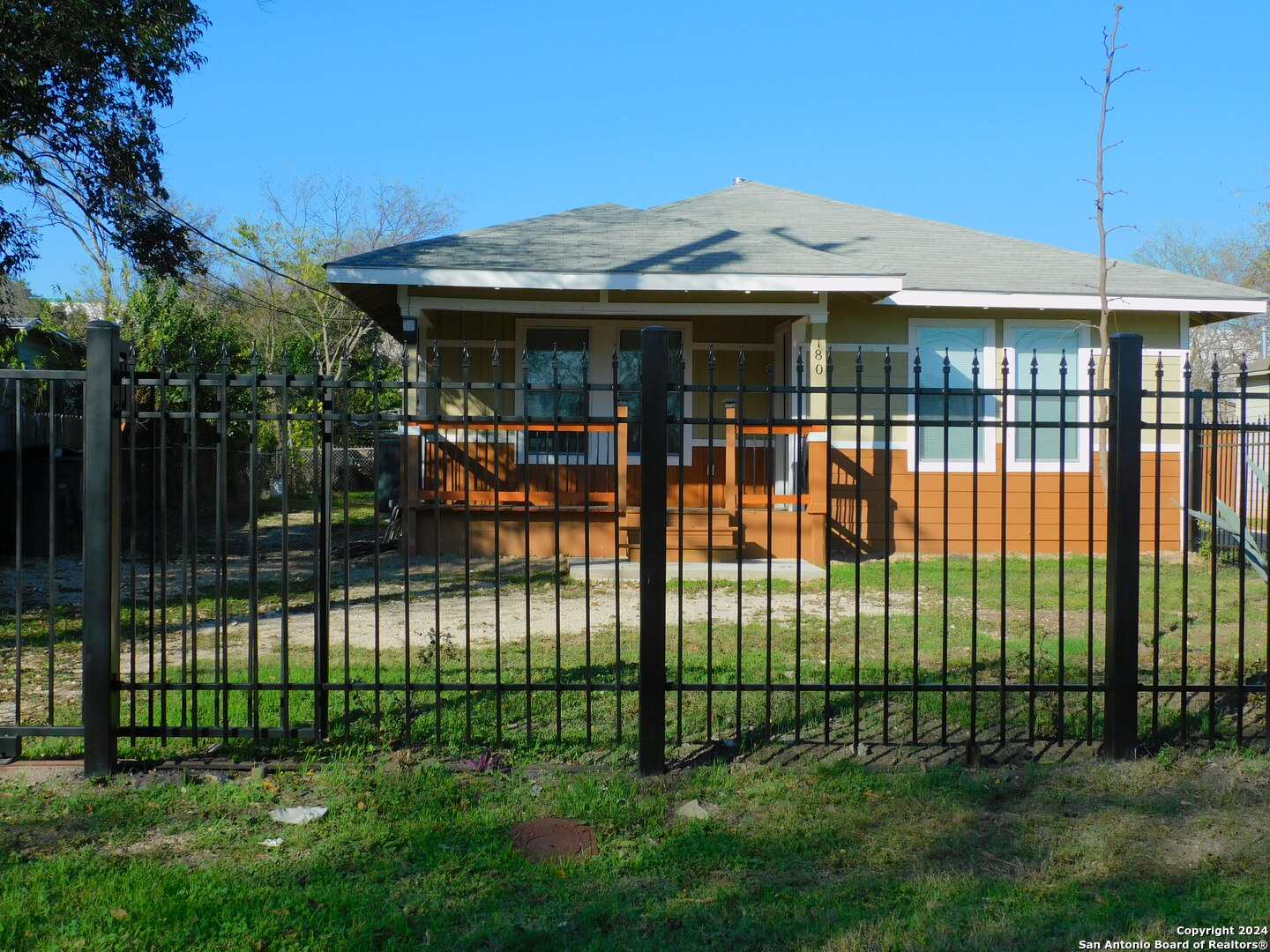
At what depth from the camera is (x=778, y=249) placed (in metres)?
12.8

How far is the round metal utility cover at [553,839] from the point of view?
3893 mm

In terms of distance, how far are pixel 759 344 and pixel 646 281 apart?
2.96 meters

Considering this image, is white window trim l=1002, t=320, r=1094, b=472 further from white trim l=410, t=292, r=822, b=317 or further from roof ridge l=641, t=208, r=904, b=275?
white trim l=410, t=292, r=822, b=317

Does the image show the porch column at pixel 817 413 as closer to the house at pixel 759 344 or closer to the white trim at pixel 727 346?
the house at pixel 759 344

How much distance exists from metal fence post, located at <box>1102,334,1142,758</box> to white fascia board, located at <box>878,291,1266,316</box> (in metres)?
8.33

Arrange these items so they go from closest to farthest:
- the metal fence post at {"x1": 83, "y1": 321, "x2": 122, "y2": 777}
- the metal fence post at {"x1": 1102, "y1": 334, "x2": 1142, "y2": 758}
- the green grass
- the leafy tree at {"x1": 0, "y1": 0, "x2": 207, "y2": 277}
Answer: the metal fence post at {"x1": 83, "y1": 321, "x2": 122, "y2": 777}, the metal fence post at {"x1": 1102, "y1": 334, "x2": 1142, "y2": 758}, the green grass, the leafy tree at {"x1": 0, "y1": 0, "x2": 207, "y2": 277}

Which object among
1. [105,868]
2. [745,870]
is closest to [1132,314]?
[745,870]

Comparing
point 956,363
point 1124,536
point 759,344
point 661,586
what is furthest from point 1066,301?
point 661,586

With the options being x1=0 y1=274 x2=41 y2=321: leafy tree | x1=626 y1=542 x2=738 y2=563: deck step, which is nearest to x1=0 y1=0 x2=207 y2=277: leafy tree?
x1=0 y1=274 x2=41 y2=321: leafy tree

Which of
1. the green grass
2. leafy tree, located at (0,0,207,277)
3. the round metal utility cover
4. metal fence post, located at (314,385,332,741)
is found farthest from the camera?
leafy tree, located at (0,0,207,277)

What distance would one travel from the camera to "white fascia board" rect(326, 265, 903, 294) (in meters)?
11.6

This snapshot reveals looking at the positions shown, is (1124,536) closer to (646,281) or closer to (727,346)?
(646,281)

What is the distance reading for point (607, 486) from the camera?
1305cm

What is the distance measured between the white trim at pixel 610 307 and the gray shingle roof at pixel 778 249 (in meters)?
0.52
